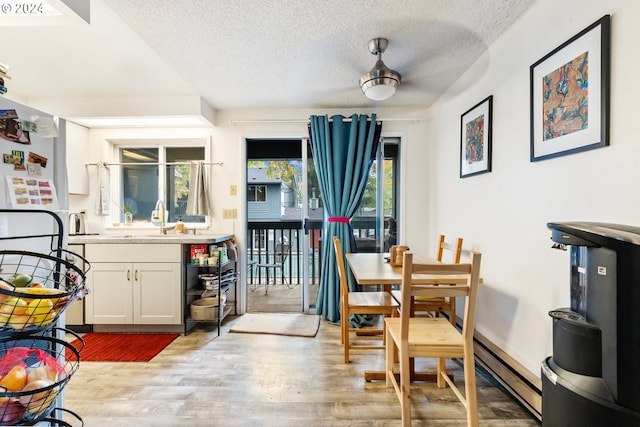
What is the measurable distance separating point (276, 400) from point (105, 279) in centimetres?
211

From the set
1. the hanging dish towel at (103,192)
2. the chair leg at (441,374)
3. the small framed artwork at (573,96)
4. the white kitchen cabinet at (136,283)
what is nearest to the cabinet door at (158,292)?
the white kitchen cabinet at (136,283)

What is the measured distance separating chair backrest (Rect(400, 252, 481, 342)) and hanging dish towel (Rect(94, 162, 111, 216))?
11.2 ft

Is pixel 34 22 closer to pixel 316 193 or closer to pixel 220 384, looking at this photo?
pixel 220 384

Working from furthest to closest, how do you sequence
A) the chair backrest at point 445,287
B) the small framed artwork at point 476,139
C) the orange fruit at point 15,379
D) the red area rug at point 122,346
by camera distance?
the red area rug at point 122,346, the small framed artwork at point 476,139, the chair backrest at point 445,287, the orange fruit at point 15,379

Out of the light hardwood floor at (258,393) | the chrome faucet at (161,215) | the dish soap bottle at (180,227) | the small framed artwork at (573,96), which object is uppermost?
the small framed artwork at (573,96)

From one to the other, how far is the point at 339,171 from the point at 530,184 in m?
1.84

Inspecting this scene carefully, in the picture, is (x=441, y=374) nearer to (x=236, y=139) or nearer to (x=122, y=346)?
(x=122, y=346)

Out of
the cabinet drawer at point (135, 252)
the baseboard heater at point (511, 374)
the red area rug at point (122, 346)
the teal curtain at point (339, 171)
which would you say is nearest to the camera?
the baseboard heater at point (511, 374)

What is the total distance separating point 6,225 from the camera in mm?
A: 967

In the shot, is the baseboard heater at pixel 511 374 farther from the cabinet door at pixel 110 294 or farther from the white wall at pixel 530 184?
the cabinet door at pixel 110 294

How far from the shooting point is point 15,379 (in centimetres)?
72

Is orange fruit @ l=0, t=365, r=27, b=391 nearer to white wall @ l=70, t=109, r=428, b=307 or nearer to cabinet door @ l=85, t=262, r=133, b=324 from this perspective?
cabinet door @ l=85, t=262, r=133, b=324

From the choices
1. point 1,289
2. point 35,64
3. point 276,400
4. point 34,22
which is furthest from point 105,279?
point 1,289

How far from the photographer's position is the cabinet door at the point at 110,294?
111 inches
